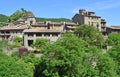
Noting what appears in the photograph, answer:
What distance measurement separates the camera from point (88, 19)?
85938 mm

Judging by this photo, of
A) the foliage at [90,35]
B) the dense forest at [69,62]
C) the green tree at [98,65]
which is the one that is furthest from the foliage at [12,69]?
the foliage at [90,35]

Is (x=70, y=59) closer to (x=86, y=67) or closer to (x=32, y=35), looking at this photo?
(x=86, y=67)

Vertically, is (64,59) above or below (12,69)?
above

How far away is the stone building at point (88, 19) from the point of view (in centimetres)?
8569

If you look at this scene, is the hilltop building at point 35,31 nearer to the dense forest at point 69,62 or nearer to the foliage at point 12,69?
the dense forest at point 69,62

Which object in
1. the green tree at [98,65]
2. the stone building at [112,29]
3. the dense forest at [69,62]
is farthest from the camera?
the stone building at [112,29]

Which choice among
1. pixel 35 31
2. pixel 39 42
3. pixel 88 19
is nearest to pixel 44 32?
pixel 35 31

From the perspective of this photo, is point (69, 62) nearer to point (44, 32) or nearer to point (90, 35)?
point (90, 35)

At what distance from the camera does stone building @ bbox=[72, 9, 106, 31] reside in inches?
3374

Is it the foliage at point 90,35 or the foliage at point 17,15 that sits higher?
the foliage at point 17,15

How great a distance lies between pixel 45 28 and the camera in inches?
3223

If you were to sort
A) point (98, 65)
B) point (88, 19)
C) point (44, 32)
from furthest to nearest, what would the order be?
1. point (88, 19)
2. point (44, 32)
3. point (98, 65)

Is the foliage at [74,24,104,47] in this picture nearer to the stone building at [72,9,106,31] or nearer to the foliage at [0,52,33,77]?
the stone building at [72,9,106,31]

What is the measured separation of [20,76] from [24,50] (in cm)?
1837
